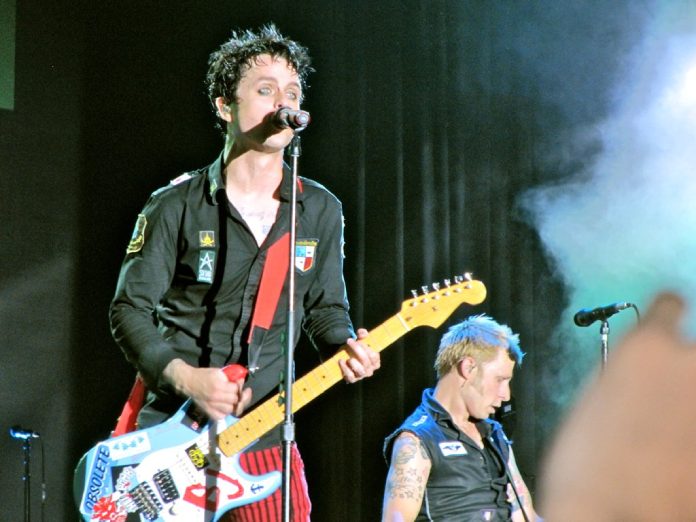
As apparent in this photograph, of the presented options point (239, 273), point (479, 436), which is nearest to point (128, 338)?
point (239, 273)

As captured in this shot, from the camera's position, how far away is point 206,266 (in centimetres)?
344

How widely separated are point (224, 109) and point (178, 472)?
4.60 feet

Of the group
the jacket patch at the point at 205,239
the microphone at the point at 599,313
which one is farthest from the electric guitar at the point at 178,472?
the microphone at the point at 599,313

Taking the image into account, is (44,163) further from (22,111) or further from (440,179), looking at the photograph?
(440,179)

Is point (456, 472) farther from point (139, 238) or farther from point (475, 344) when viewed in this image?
point (139, 238)

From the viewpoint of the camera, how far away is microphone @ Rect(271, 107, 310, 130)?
301cm

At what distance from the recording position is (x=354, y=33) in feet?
22.6

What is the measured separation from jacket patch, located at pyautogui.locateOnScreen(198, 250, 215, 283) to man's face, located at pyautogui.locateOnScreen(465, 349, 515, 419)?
1747 mm

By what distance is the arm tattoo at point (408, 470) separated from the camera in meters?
4.15

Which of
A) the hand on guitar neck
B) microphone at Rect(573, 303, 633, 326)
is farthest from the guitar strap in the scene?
microphone at Rect(573, 303, 633, 326)

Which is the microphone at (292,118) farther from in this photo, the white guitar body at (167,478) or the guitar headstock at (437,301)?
the white guitar body at (167,478)

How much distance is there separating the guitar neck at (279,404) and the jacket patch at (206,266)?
501 mm

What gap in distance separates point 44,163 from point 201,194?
3.50m

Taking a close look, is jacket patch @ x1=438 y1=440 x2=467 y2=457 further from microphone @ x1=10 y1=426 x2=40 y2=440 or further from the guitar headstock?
microphone @ x1=10 y1=426 x2=40 y2=440
